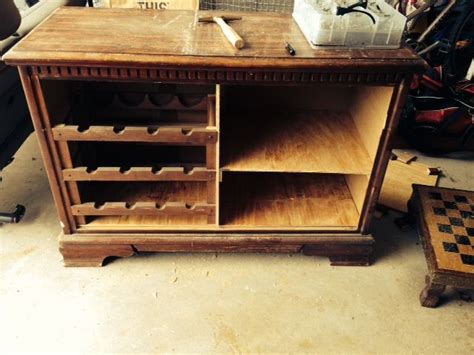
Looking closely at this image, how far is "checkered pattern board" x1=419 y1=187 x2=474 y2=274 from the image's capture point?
4.45 feet

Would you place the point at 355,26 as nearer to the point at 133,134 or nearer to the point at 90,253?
the point at 133,134

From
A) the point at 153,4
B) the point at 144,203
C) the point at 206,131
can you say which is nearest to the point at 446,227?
the point at 206,131

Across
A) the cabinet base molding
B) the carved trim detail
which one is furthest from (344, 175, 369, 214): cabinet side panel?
the carved trim detail

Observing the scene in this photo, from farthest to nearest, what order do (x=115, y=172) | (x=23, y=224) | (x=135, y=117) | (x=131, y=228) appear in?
(x=23, y=224) → (x=135, y=117) → (x=131, y=228) → (x=115, y=172)

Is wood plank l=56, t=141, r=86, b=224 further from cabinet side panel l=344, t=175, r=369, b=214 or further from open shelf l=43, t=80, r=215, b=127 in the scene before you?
cabinet side panel l=344, t=175, r=369, b=214

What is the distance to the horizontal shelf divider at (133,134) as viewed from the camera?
125 centimetres

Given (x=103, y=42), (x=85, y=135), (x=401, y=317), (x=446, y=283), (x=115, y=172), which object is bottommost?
(x=401, y=317)

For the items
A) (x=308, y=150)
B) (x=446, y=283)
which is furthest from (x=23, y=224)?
(x=446, y=283)

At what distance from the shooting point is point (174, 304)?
1409 mm

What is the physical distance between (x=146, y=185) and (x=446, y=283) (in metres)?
1.09

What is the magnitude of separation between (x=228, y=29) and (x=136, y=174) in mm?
527

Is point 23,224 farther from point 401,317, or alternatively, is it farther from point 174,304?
point 401,317

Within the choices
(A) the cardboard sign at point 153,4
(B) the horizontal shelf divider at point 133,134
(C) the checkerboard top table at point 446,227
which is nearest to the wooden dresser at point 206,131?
(B) the horizontal shelf divider at point 133,134

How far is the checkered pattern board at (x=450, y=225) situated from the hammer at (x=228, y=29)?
91 cm
